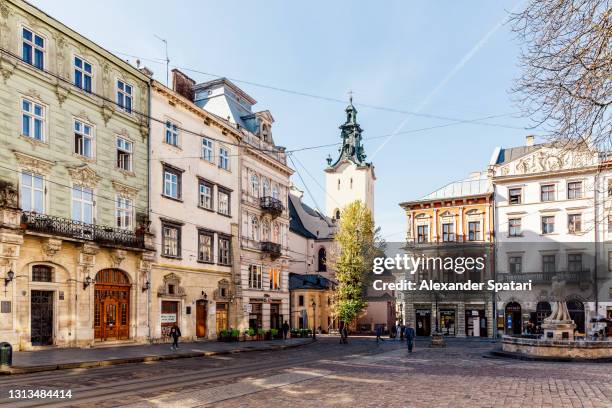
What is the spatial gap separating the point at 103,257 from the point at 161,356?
7.68m

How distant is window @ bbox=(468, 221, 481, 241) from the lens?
5478 cm

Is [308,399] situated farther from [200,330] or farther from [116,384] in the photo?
[200,330]

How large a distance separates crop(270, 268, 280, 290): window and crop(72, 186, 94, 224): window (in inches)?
813

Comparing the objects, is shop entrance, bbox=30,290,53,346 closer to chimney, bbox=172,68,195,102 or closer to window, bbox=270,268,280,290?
chimney, bbox=172,68,195,102

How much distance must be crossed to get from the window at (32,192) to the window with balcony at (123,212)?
504cm

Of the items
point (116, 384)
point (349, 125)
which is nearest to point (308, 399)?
point (116, 384)

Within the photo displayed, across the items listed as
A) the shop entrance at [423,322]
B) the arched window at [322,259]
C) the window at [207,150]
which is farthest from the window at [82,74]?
the arched window at [322,259]

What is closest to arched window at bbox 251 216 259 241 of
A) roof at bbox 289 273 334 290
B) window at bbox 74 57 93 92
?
roof at bbox 289 273 334 290

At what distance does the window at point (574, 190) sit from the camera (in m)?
50.0

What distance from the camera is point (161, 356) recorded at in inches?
975

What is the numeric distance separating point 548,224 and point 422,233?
452 inches

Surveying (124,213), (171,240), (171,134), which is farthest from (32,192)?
(171,134)

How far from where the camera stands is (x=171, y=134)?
36531 millimetres

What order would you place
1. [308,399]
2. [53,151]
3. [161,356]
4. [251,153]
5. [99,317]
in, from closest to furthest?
[308,399], [161,356], [53,151], [99,317], [251,153]
